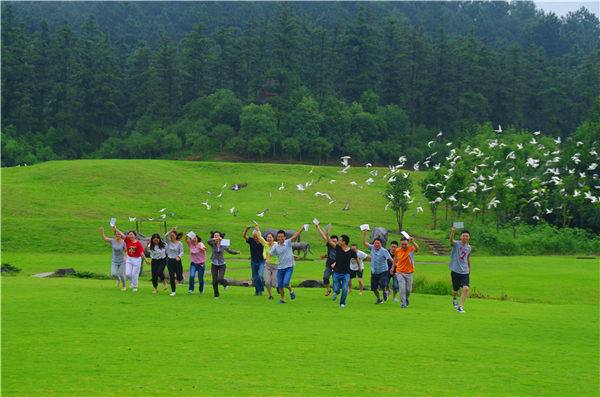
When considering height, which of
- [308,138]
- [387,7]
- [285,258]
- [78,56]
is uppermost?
[387,7]

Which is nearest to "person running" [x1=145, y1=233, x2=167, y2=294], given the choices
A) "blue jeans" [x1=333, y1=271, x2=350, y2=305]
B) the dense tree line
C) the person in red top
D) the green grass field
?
the person in red top

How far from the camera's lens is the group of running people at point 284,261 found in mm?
14414

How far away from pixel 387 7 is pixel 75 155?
371 ft

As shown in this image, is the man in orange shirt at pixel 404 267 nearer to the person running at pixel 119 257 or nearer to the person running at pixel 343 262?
the person running at pixel 343 262

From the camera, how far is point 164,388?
781 cm

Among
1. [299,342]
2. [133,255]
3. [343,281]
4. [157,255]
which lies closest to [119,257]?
[133,255]

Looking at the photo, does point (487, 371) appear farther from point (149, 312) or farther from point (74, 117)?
point (74, 117)

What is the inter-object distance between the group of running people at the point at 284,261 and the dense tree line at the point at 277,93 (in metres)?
63.0

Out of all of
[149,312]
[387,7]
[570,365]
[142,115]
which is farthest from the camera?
[387,7]

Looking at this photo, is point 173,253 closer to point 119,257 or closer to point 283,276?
point 119,257

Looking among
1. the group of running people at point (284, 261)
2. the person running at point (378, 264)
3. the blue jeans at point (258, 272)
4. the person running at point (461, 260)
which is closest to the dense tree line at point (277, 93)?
the group of running people at point (284, 261)

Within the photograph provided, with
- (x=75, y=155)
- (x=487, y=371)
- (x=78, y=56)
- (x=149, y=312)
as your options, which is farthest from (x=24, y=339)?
(x=78, y=56)

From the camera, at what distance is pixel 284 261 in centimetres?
1444

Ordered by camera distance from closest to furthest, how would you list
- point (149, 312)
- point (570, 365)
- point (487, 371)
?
1. point (487, 371)
2. point (570, 365)
3. point (149, 312)
